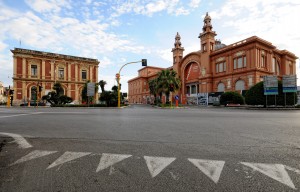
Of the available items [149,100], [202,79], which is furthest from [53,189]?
[149,100]

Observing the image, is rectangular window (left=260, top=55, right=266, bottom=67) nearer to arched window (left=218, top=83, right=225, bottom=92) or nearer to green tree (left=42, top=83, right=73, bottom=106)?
arched window (left=218, top=83, right=225, bottom=92)

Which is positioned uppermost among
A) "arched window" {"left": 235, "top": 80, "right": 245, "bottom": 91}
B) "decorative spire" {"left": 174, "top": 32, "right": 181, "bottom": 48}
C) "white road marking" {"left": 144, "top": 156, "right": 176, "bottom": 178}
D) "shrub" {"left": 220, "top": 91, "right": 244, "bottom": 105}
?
"decorative spire" {"left": 174, "top": 32, "right": 181, "bottom": 48}

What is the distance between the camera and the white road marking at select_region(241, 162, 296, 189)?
7.53 feet

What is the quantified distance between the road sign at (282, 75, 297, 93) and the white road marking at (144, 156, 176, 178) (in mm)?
25942

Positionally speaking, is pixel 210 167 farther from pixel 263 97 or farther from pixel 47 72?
pixel 47 72

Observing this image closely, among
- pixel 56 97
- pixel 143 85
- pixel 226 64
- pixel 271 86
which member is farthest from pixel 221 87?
pixel 143 85

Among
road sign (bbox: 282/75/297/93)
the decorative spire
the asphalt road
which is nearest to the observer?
the asphalt road

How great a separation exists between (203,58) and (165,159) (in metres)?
44.9

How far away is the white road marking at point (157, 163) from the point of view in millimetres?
2602

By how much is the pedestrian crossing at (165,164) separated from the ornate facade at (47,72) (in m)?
42.5

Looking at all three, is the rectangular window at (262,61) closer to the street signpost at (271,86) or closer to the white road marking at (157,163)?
the street signpost at (271,86)

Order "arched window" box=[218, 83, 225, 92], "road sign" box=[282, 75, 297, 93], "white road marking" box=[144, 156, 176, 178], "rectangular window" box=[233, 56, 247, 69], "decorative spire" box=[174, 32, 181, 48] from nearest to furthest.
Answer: "white road marking" box=[144, 156, 176, 178] < "road sign" box=[282, 75, 297, 93] < "rectangular window" box=[233, 56, 247, 69] < "arched window" box=[218, 83, 225, 92] < "decorative spire" box=[174, 32, 181, 48]

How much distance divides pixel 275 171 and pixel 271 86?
2473cm

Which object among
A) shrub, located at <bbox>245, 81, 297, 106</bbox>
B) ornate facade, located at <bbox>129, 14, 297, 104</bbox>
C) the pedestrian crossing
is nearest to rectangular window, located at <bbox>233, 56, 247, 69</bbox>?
ornate facade, located at <bbox>129, 14, 297, 104</bbox>
